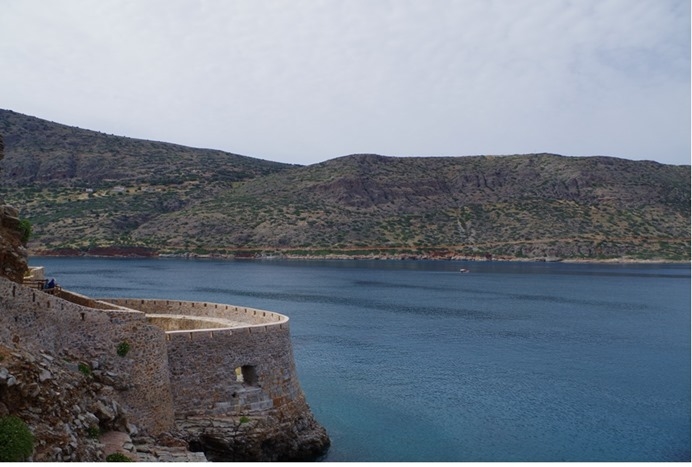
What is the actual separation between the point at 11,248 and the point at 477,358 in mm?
32243

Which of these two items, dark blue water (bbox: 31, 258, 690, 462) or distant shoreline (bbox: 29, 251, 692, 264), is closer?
dark blue water (bbox: 31, 258, 690, 462)

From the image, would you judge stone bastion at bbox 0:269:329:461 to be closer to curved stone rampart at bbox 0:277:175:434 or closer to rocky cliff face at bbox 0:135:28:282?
curved stone rampart at bbox 0:277:175:434

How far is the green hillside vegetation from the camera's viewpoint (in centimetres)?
13100

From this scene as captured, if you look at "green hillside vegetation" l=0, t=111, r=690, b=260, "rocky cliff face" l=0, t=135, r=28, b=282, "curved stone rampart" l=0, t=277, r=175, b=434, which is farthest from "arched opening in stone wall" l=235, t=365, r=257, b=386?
"green hillside vegetation" l=0, t=111, r=690, b=260

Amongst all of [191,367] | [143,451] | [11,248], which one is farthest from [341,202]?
[143,451]

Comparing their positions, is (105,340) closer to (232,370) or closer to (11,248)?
(11,248)

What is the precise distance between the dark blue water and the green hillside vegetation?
3183cm

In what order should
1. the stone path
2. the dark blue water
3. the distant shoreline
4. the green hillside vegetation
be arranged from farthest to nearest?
the green hillside vegetation
the distant shoreline
the dark blue water
the stone path

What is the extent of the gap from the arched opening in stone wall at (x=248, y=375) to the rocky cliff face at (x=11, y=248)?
299 inches

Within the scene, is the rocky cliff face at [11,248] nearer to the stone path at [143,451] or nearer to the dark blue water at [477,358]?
the stone path at [143,451]

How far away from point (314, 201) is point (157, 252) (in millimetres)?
39607

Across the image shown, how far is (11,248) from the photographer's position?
1883 cm

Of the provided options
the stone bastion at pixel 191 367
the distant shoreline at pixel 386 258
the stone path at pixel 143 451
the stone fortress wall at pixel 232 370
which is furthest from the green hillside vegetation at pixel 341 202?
the stone path at pixel 143 451

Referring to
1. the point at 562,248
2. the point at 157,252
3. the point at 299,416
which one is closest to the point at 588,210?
the point at 562,248
